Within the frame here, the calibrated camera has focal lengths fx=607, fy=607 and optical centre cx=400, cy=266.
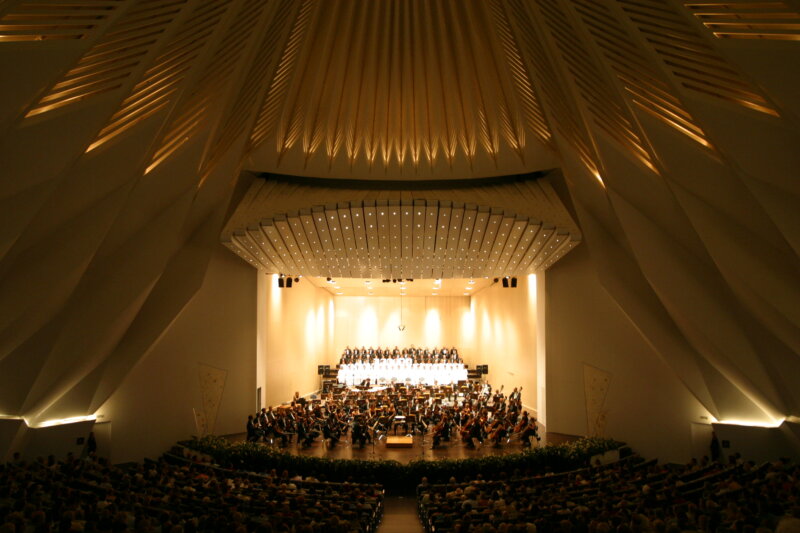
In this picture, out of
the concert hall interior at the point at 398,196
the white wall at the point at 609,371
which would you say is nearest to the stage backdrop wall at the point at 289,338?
the concert hall interior at the point at 398,196

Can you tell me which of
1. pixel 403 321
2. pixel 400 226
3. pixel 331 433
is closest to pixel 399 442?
pixel 331 433

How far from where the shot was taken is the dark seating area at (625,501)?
671cm

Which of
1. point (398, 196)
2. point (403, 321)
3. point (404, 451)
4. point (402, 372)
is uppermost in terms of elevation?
point (398, 196)

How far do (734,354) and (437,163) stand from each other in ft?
25.2

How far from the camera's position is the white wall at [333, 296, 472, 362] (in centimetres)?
3131

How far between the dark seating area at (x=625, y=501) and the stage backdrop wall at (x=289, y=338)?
8861mm

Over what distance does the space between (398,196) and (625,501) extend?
27.0 feet

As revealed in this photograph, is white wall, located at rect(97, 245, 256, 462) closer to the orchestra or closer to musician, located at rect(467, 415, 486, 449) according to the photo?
the orchestra

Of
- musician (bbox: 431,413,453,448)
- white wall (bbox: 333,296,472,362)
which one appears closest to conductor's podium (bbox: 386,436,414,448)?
musician (bbox: 431,413,453,448)

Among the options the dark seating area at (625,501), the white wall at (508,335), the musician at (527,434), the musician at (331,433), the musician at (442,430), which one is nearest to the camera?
the dark seating area at (625,501)

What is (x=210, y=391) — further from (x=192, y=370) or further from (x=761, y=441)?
(x=761, y=441)

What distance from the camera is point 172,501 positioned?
27.3 feet

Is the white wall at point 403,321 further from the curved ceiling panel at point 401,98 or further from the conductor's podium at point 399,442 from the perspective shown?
the curved ceiling panel at point 401,98

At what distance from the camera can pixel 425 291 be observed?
2977cm
